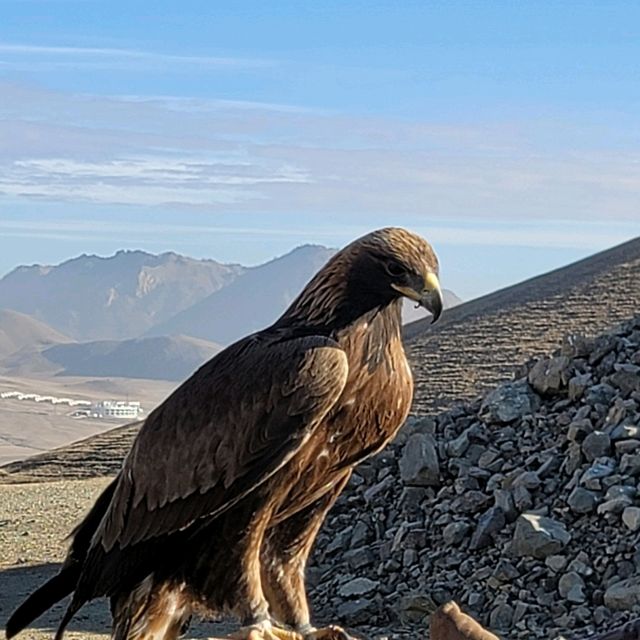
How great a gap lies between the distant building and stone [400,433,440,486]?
64.1 meters

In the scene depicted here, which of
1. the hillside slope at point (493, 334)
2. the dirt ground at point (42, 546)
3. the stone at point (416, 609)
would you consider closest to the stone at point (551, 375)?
the stone at point (416, 609)

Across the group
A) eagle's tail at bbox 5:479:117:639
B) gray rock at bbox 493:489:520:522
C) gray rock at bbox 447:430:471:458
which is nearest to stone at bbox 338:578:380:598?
gray rock at bbox 493:489:520:522

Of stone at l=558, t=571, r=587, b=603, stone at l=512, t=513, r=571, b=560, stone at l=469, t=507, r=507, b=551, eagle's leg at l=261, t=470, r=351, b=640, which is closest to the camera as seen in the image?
eagle's leg at l=261, t=470, r=351, b=640

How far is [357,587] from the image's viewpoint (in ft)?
31.9

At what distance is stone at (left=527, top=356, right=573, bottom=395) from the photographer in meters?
10.5

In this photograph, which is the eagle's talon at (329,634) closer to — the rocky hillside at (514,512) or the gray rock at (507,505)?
the rocky hillside at (514,512)

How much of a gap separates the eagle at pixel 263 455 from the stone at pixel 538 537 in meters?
4.15

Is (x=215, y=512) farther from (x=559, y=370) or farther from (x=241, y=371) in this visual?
(x=559, y=370)

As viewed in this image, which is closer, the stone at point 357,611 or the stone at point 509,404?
the stone at point 357,611

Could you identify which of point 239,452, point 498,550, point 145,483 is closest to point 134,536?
point 145,483

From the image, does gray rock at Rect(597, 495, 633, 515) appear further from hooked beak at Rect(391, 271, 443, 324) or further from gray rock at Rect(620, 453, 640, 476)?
hooked beak at Rect(391, 271, 443, 324)

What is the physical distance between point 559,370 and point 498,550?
5.68 feet

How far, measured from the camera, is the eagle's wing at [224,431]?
4.67 meters

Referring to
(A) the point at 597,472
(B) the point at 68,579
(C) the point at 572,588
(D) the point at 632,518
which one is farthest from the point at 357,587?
(B) the point at 68,579
